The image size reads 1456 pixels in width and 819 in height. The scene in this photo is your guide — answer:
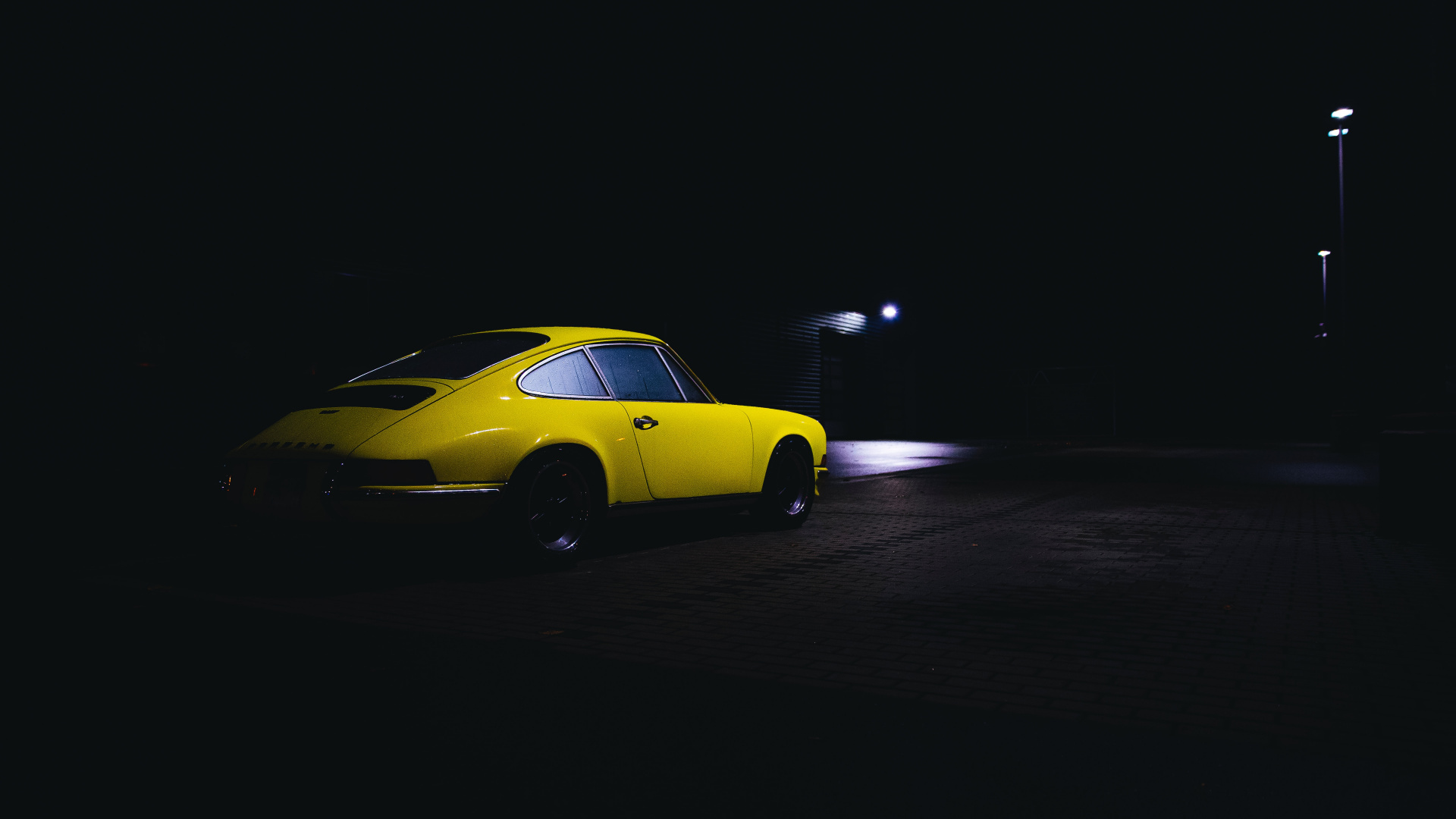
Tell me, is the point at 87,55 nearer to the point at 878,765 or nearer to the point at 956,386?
the point at 878,765

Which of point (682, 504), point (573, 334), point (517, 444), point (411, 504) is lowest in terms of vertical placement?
point (682, 504)

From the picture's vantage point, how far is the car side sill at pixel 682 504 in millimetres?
7520

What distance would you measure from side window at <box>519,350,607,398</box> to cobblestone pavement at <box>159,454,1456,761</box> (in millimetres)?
1299

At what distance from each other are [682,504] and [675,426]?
64 cm

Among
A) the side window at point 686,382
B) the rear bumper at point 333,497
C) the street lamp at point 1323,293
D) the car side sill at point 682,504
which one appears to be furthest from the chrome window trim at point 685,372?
the street lamp at point 1323,293

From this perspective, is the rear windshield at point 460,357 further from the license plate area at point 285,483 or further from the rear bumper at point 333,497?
the license plate area at point 285,483

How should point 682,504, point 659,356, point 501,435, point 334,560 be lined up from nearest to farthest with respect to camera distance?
point 501,435 → point 334,560 → point 682,504 → point 659,356

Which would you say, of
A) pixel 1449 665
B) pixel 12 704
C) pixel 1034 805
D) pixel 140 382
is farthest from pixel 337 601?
pixel 140 382

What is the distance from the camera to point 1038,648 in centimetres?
484

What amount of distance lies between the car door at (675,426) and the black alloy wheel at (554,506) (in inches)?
24.7

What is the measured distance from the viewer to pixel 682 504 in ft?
26.5

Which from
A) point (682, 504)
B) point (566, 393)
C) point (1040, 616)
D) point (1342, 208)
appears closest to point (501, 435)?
point (566, 393)

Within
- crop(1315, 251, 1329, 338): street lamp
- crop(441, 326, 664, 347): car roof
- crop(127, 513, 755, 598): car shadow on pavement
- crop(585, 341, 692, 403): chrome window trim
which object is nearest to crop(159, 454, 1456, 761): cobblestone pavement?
crop(127, 513, 755, 598): car shadow on pavement

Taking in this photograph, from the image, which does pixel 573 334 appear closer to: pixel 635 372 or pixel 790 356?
pixel 635 372
